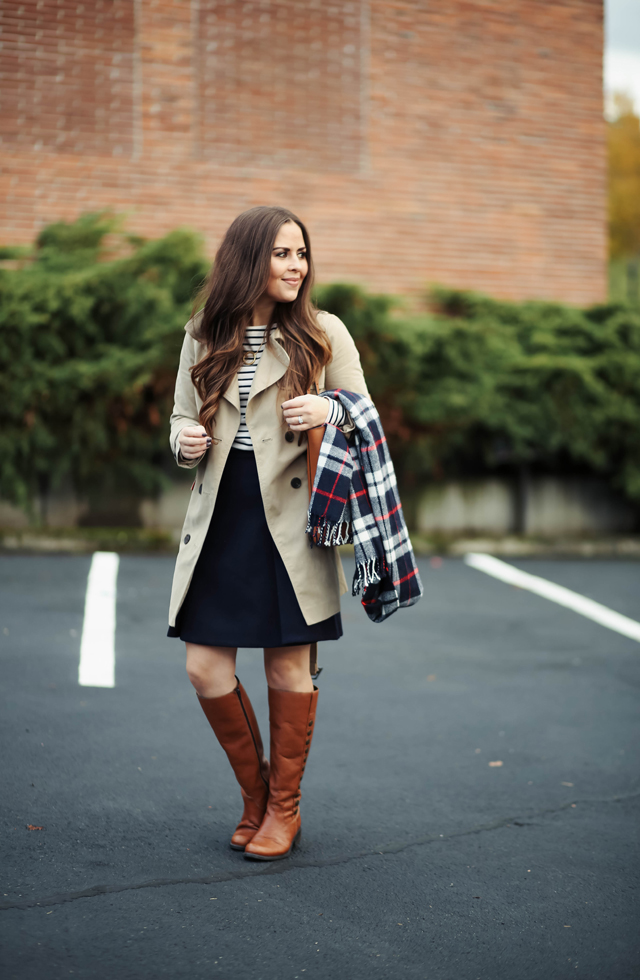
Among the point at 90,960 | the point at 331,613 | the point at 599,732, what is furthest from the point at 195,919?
the point at 599,732

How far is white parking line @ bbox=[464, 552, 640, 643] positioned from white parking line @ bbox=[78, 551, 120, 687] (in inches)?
129

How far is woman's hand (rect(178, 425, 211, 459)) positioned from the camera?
2857 millimetres

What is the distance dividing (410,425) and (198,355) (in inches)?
252

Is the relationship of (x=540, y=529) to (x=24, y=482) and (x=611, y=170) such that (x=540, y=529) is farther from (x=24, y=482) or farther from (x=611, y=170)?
(x=611, y=170)

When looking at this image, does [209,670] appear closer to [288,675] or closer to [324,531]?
[288,675]

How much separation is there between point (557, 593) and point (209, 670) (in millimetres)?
5104

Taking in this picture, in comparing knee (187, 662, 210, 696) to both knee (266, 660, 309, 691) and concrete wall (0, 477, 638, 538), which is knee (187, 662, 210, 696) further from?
concrete wall (0, 477, 638, 538)

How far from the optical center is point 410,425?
368 inches

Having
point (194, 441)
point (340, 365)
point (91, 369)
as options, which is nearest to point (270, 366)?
point (340, 365)

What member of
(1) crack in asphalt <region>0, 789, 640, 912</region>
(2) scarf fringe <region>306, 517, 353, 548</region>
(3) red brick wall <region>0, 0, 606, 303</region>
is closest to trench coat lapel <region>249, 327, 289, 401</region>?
(2) scarf fringe <region>306, 517, 353, 548</region>

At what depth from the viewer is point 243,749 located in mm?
3057

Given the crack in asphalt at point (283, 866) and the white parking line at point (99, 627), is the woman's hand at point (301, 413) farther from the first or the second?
the white parking line at point (99, 627)

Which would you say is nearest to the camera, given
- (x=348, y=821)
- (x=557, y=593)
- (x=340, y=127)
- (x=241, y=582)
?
(x=241, y=582)

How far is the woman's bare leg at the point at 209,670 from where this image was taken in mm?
2988
